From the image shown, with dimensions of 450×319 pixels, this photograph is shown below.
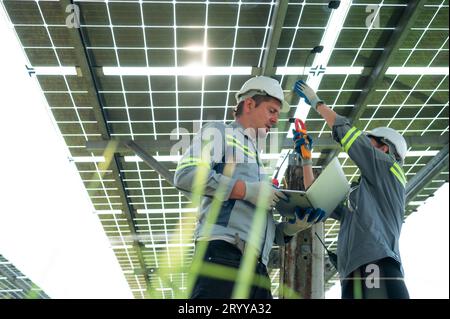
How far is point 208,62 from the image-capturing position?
42.9 ft

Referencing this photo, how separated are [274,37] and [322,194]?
26.7 ft

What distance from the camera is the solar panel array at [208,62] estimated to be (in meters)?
11.8

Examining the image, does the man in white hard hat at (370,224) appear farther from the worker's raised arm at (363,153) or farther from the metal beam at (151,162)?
the metal beam at (151,162)

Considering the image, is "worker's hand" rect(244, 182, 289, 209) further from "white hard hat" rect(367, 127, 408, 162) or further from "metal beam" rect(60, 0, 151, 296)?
"metal beam" rect(60, 0, 151, 296)

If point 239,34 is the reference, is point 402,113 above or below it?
above

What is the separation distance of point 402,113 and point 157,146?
24.6ft

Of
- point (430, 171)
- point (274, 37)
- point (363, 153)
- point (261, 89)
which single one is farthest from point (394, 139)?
point (430, 171)

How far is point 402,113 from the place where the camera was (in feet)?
51.3

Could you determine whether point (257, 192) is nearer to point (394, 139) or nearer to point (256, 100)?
point (256, 100)

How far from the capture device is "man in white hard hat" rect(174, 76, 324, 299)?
141 inches

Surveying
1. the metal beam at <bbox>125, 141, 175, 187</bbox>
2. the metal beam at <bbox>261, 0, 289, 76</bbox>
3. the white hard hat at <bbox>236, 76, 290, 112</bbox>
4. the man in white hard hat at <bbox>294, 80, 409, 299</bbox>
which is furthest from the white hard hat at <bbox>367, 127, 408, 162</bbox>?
the metal beam at <bbox>125, 141, 175, 187</bbox>

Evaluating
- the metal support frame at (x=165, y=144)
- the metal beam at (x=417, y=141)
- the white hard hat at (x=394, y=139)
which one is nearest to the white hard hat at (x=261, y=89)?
the white hard hat at (x=394, y=139)
